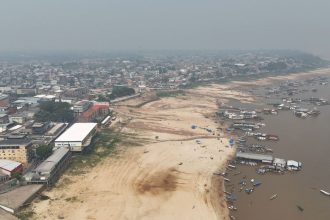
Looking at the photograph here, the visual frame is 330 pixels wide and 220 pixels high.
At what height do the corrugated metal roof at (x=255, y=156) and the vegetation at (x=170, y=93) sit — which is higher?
the corrugated metal roof at (x=255, y=156)

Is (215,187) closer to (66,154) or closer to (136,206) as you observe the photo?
(136,206)

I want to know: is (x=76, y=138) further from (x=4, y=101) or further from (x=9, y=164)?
(x=4, y=101)

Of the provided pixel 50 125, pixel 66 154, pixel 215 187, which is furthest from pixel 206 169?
pixel 50 125

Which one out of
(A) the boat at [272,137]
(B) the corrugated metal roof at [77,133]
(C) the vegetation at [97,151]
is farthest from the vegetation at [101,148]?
(A) the boat at [272,137]

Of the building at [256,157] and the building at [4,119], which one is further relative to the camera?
the building at [4,119]

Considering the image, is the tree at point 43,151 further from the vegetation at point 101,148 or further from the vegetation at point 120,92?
the vegetation at point 120,92

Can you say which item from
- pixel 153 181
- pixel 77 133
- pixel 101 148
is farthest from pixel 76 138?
pixel 153 181

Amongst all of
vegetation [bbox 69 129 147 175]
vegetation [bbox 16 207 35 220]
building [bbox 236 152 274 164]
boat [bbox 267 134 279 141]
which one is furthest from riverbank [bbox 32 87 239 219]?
boat [bbox 267 134 279 141]
